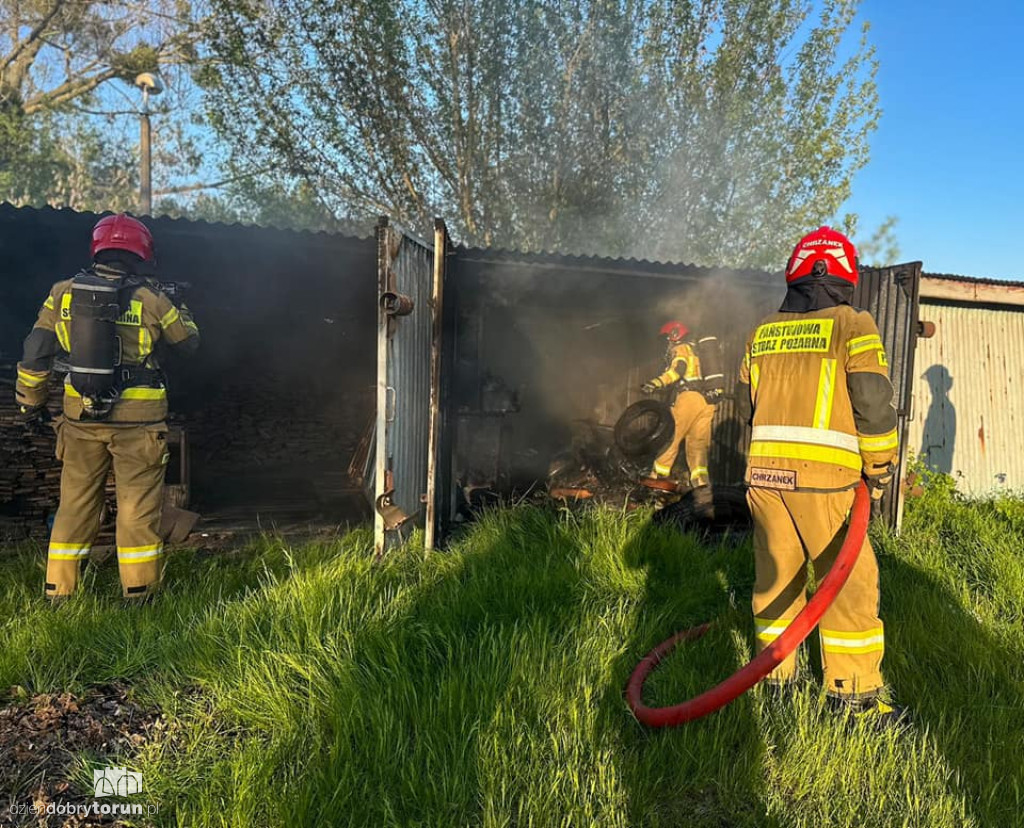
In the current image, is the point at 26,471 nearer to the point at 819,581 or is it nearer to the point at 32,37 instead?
the point at 819,581

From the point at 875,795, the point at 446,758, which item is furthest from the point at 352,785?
the point at 875,795

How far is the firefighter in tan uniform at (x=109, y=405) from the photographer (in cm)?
320

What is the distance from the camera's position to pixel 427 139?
11.2 metres

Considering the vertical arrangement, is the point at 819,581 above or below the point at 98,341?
below

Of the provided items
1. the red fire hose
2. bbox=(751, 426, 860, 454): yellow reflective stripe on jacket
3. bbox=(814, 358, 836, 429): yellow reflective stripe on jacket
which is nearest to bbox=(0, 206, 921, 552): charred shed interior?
the red fire hose

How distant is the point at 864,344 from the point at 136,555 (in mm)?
3995

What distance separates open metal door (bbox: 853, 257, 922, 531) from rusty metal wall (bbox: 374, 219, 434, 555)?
393 cm

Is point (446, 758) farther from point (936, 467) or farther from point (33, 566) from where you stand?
point (936, 467)

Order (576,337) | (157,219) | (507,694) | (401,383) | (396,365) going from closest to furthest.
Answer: (507,694)
(396,365)
(401,383)
(157,219)
(576,337)

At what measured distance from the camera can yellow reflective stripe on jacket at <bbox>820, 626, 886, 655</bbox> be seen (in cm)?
250

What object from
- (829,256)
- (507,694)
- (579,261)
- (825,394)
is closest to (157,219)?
(579,261)

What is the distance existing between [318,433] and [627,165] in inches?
313

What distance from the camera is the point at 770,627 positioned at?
8.66ft

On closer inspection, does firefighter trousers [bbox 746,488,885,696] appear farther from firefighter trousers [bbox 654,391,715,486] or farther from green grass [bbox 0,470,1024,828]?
firefighter trousers [bbox 654,391,715,486]
